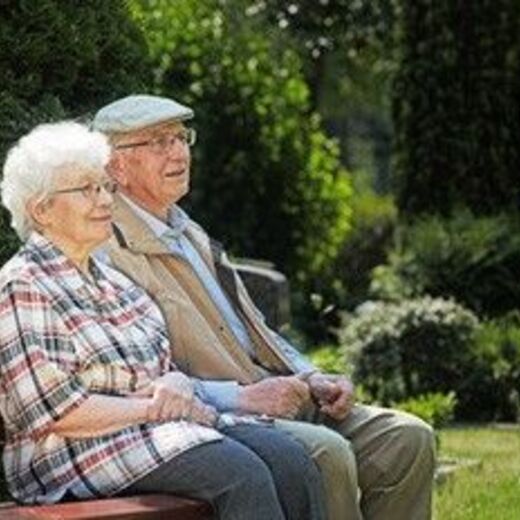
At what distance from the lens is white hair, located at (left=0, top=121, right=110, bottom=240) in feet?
15.9

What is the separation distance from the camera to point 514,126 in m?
13.1

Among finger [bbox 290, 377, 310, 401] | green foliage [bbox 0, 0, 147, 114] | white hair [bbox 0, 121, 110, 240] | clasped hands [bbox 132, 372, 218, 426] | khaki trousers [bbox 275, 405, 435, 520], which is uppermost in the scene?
green foliage [bbox 0, 0, 147, 114]

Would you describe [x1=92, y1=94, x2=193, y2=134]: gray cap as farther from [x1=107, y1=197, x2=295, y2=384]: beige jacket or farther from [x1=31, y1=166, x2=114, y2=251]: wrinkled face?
[x1=31, y1=166, x2=114, y2=251]: wrinkled face

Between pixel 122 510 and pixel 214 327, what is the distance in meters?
1.12

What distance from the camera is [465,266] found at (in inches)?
493

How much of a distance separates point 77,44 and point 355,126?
3893cm

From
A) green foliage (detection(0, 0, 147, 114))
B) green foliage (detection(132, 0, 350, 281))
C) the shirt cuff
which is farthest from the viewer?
green foliage (detection(132, 0, 350, 281))

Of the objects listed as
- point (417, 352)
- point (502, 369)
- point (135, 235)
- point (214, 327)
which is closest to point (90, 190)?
point (135, 235)

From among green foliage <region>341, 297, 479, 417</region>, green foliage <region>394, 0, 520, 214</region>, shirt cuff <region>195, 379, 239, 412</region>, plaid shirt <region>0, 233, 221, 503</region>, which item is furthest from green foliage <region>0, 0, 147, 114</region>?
green foliage <region>394, 0, 520, 214</region>

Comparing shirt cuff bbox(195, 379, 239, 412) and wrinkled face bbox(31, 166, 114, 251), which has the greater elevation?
wrinkled face bbox(31, 166, 114, 251)

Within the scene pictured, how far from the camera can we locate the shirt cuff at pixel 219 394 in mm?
5195

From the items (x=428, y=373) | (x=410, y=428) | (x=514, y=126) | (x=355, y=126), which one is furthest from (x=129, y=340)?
(x=355, y=126)

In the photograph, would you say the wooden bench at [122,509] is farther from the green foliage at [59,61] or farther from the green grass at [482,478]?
the green grass at [482,478]

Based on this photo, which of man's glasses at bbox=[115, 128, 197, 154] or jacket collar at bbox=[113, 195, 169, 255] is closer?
jacket collar at bbox=[113, 195, 169, 255]
